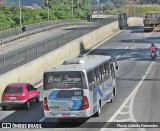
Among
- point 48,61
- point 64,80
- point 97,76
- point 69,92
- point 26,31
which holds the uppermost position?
point 64,80

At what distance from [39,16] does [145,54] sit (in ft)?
251

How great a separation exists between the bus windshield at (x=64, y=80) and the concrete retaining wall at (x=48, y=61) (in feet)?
27.3

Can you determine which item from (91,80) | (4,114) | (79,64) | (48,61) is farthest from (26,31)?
(91,80)

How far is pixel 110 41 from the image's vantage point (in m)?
70.9

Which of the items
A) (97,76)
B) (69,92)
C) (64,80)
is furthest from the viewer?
(97,76)

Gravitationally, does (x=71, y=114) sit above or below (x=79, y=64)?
below

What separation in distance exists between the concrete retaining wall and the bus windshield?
834 cm

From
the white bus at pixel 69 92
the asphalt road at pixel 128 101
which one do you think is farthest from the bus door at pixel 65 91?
the asphalt road at pixel 128 101

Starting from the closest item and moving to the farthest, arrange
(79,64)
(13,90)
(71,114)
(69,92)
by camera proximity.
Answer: (71,114)
(69,92)
(79,64)
(13,90)

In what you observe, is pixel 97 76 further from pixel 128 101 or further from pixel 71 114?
pixel 128 101

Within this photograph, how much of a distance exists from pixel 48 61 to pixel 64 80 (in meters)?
20.3

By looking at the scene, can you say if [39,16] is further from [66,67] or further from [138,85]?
[66,67]

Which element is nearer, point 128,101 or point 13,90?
point 13,90

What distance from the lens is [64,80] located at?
22969 millimetres
